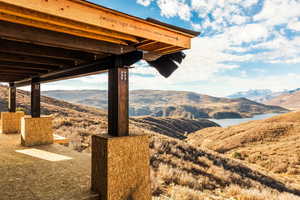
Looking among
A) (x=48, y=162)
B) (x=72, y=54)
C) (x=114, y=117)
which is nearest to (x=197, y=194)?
(x=114, y=117)

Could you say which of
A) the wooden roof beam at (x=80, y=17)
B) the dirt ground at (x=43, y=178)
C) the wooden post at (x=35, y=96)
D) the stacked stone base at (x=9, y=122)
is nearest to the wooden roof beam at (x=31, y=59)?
the wooden roof beam at (x=80, y=17)

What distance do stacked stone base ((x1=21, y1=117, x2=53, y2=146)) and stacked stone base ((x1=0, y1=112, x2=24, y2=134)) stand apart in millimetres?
3153

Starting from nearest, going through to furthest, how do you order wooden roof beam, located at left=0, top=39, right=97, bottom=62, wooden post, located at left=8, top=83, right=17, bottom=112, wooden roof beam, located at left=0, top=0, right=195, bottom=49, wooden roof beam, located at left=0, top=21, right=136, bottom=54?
wooden roof beam, located at left=0, top=0, right=195, bottom=49
wooden roof beam, located at left=0, top=21, right=136, bottom=54
wooden roof beam, located at left=0, top=39, right=97, bottom=62
wooden post, located at left=8, top=83, right=17, bottom=112

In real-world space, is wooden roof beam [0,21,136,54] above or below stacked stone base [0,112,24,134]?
above

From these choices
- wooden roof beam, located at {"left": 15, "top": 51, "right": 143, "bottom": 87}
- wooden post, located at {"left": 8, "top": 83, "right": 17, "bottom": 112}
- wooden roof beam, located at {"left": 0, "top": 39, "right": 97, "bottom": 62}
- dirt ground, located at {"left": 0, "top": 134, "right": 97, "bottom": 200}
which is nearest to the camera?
wooden roof beam, located at {"left": 0, "top": 39, "right": 97, "bottom": 62}

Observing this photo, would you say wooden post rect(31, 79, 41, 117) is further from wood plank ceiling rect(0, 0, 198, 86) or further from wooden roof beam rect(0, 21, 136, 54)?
wooden roof beam rect(0, 21, 136, 54)

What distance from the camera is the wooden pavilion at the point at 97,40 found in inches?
91.5

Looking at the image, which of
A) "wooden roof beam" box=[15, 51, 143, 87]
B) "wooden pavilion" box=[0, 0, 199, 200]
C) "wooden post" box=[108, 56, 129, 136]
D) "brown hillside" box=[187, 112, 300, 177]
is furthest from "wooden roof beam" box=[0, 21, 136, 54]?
"brown hillside" box=[187, 112, 300, 177]

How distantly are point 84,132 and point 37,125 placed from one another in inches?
203

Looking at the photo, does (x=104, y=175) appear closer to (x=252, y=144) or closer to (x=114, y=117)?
(x=114, y=117)

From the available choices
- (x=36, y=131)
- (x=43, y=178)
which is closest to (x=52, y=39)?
(x=43, y=178)

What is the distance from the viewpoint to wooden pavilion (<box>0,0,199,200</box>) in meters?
2.32

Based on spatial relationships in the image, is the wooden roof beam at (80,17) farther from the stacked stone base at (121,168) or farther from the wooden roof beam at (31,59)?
the wooden roof beam at (31,59)

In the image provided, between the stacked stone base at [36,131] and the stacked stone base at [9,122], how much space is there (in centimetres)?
315
